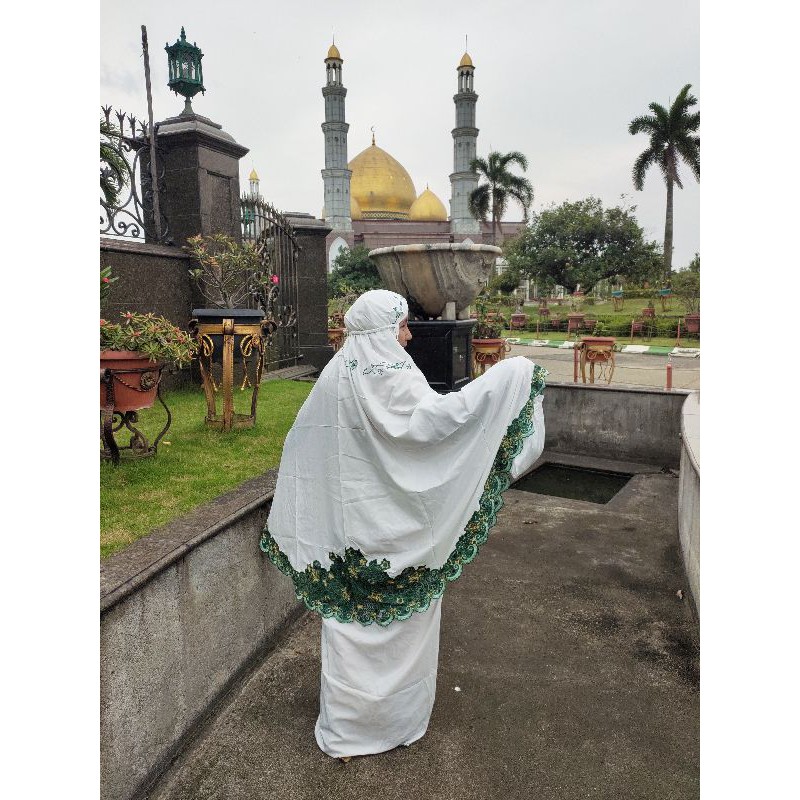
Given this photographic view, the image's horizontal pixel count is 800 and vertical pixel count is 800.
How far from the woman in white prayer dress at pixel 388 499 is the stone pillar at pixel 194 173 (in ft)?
17.7

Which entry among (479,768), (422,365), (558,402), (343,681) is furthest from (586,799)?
(558,402)

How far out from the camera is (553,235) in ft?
113

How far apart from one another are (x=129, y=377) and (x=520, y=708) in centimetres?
272

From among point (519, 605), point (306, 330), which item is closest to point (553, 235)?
point (306, 330)

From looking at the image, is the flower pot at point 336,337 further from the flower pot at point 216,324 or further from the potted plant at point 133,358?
the potted plant at point 133,358

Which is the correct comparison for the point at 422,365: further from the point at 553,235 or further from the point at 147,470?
the point at 553,235

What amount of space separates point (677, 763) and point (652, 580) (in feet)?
5.68

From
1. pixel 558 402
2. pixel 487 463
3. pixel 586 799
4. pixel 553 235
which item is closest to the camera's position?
pixel 586 799

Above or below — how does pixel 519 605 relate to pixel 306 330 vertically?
below

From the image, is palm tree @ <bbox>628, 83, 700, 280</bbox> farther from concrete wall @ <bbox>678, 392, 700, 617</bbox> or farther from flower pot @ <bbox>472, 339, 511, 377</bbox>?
concrete wall @ <bbox>678, 392, 700, 617</bbox>

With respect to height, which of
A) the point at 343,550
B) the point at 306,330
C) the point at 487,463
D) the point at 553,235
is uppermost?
the point at 553,235

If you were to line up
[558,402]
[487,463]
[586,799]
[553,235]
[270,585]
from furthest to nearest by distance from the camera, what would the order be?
[553,235], [558,402], [270,585], [487,463], [586,799]

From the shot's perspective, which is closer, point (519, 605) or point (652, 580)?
point (519, 605)

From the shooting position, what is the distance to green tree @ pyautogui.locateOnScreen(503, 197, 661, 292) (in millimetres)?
32438
